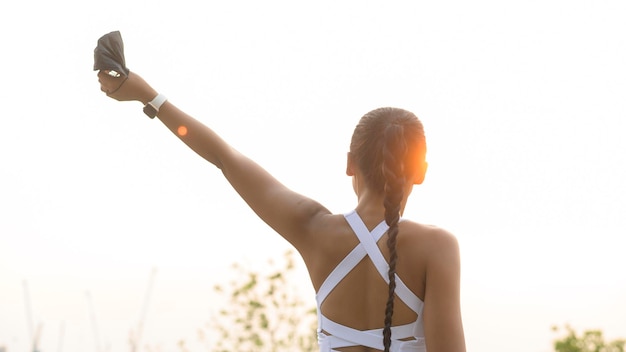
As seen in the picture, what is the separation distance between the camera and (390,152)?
3672mm

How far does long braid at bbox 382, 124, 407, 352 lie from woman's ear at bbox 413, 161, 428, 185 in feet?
0.42

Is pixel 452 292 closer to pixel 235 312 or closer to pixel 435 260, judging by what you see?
pixel 435 260

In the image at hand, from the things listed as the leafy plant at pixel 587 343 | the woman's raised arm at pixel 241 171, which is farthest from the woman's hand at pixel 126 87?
the leafy plant at pixel 587 343

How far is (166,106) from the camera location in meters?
4.41

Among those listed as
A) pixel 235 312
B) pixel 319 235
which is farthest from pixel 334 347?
pixel 235 312

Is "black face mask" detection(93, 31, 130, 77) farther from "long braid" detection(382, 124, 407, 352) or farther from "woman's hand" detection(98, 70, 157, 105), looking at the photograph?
"long braid" detection(382, 124, 407, 352)

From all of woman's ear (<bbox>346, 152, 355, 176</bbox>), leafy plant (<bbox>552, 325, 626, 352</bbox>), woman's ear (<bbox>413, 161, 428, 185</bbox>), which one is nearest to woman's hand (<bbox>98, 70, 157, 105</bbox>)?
woman's ear (<bbox>346, 152, 355, 176</bbox>)

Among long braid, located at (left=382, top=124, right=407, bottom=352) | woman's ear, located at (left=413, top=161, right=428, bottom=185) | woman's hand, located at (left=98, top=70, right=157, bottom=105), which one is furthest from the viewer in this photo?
woman's hand, located at (left=98, top=70, right=157, bottom=105)

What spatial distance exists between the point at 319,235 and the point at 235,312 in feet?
68.0

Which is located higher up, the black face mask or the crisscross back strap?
the black face mask

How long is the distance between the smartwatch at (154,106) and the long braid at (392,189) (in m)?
1.33

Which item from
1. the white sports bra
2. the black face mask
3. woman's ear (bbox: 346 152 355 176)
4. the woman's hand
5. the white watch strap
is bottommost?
the white sports bra

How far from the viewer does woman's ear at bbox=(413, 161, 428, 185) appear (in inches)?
149

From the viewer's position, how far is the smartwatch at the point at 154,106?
14.5ft
